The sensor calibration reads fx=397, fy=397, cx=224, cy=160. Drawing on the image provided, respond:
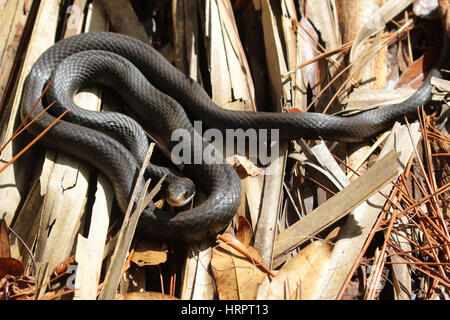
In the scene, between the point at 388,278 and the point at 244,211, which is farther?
the point at 244,211

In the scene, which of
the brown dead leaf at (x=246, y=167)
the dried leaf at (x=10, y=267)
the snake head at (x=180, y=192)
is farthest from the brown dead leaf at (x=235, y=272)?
the dried leaf at (x=10, y=267)

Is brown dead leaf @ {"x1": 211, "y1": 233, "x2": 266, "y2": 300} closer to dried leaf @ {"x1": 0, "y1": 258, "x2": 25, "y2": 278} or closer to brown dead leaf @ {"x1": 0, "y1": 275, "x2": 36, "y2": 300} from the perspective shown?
brown dead leaf @ {"x1": 0, "y1": 275, "x2": 36, "y2": 300}

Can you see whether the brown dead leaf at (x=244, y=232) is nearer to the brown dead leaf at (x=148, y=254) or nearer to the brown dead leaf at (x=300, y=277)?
the brown dead leaf at (x=300, y=277)

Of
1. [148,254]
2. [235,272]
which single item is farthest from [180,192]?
[235,272]
